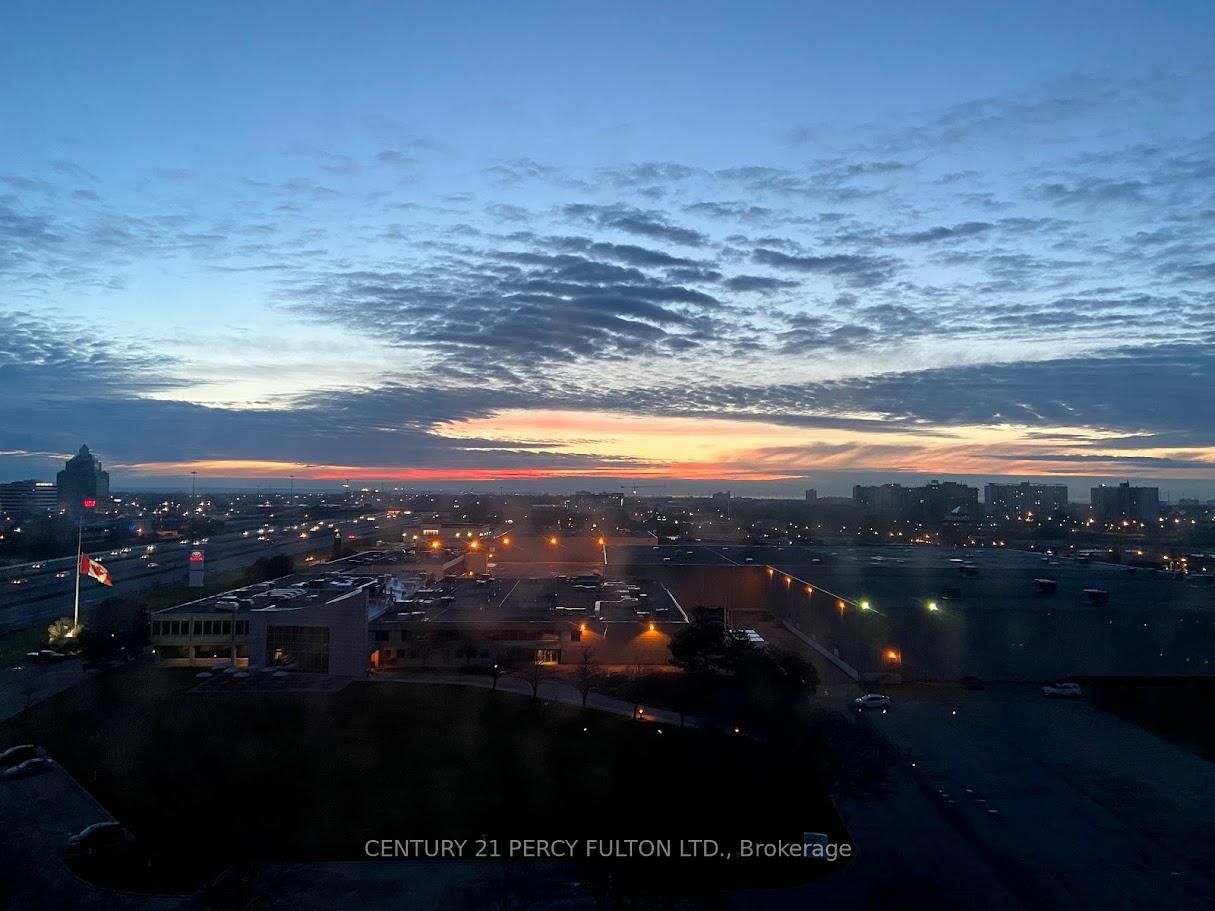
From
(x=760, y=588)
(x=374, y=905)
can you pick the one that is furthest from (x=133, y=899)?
(x=760, y=588)

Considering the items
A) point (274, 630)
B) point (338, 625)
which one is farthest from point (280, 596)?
point (338, 625)

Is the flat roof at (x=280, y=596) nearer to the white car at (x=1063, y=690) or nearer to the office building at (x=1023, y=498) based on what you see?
the white car at (x=1063, y=690)

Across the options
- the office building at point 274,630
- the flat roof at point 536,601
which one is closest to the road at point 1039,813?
the flat roof at point 536,601

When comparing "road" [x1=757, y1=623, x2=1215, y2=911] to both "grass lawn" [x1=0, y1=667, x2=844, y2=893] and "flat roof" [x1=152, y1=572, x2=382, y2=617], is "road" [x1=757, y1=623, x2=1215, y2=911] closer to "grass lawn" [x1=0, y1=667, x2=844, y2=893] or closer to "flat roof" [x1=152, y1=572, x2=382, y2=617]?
"grass lawn" [x1=0, y1=667, x2=844, y2=893]

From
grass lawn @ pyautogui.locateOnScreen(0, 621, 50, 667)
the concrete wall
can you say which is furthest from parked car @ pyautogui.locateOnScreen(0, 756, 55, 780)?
grass lawn @ pyautogui.locateOnScreen(0, 621, 50, 667)

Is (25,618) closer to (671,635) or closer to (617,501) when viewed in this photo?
(671,635)

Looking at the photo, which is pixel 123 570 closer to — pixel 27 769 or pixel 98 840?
pixel 27 769
